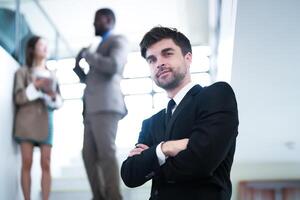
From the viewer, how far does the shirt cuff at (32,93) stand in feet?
5.19

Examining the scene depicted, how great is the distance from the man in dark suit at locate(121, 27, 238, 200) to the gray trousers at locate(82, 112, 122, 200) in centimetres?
5

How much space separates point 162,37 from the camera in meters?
1.57

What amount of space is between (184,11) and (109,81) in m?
0.43

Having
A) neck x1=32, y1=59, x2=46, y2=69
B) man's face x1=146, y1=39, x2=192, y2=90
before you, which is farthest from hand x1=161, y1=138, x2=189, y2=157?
neck x1=32, y1=59, x2=46, y2=69

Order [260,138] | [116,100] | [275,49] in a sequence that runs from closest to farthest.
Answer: [116,100] < [275,49] < [260,138]

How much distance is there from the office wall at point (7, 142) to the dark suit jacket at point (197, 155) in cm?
40

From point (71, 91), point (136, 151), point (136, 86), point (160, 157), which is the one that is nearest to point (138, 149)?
point (136, 151)

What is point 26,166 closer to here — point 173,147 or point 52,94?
point 52,94

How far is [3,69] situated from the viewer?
1575 millimetres

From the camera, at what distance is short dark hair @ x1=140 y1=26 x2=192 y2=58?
1569 mm

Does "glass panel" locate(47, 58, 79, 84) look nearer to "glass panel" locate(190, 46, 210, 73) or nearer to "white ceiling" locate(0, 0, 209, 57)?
"white ceiling" locate(0, 0, 209, 57)

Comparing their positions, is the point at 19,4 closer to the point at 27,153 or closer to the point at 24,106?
the point at 24,106

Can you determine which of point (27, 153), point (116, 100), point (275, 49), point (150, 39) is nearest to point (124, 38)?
point (150, 39)

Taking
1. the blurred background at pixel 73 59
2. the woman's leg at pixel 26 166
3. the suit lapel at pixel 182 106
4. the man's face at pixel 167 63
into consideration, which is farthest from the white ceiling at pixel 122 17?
the woman's leg at pixel 26 166
